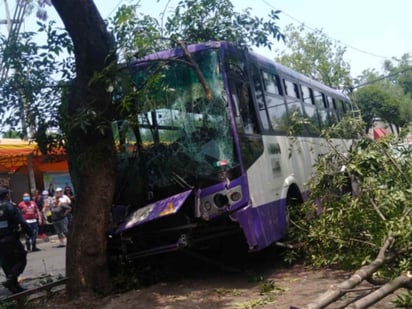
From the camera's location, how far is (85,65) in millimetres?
6582

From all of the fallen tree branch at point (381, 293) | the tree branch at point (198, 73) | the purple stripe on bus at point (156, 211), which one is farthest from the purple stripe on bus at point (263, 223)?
the fallen tree branch at point (381, 293)

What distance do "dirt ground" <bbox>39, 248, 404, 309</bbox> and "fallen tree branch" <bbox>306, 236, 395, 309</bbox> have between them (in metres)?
0.75

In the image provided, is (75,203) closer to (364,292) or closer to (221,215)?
(221,215)

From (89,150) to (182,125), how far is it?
124 cm

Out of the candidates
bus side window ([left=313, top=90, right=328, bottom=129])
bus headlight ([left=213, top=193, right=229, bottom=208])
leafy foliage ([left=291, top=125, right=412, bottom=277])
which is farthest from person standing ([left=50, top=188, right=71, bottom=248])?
leafy foliage ([left=291, top=125, right=412, bottom=277])

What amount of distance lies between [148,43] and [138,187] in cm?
195

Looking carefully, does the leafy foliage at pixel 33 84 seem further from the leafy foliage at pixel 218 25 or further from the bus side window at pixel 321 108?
the bus side window at pixel 321 108

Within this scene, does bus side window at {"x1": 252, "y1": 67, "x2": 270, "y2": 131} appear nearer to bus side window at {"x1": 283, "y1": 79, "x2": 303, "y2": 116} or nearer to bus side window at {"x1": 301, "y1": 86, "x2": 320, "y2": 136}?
bus side window at {"x1": 283, "y1": 79, "x2": 303, "y2": 116}

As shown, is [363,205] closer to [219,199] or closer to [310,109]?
[219,199]

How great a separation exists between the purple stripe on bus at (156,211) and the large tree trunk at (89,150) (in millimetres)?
309

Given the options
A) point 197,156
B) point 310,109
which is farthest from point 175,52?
point 310,109

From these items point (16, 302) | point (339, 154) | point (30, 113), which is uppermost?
point (30, 113)

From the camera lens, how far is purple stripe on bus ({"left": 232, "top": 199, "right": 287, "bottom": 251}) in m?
6.64

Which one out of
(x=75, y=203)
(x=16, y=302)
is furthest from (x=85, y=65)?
(x=16, y=302)
